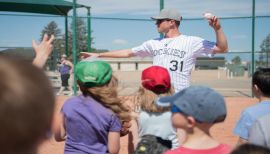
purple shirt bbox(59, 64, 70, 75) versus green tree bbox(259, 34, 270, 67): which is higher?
green tree bbox(259, 34, 270, 67)

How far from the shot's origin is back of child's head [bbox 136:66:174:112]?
10.1 feet

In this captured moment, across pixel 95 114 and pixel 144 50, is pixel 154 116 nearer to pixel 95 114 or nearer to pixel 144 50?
pixel 95 114

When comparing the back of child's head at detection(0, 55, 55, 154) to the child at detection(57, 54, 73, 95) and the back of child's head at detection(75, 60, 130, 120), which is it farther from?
the child at detection(57, 54, 73, 95)

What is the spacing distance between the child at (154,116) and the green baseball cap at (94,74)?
305 millimetres

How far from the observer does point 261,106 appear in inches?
120

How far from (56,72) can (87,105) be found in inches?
640

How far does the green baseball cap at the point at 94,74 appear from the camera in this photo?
2951 millimetres

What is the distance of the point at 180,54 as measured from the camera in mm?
4395

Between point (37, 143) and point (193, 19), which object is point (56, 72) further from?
point (37, 143)

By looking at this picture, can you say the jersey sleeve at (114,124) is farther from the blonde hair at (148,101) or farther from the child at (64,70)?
the child at (64,70)

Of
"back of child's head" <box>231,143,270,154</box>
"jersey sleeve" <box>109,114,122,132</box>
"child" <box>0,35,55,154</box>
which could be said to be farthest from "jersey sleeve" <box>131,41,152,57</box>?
"child" <box>0,35,55,154</box>

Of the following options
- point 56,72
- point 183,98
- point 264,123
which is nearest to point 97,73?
point 183,98

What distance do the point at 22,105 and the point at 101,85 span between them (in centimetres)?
197

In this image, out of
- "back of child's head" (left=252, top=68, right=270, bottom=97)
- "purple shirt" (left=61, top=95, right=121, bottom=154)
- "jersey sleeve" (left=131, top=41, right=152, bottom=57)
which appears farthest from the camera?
"jersey sleeve" (left=131, top=41, right=152, bottom=57)
